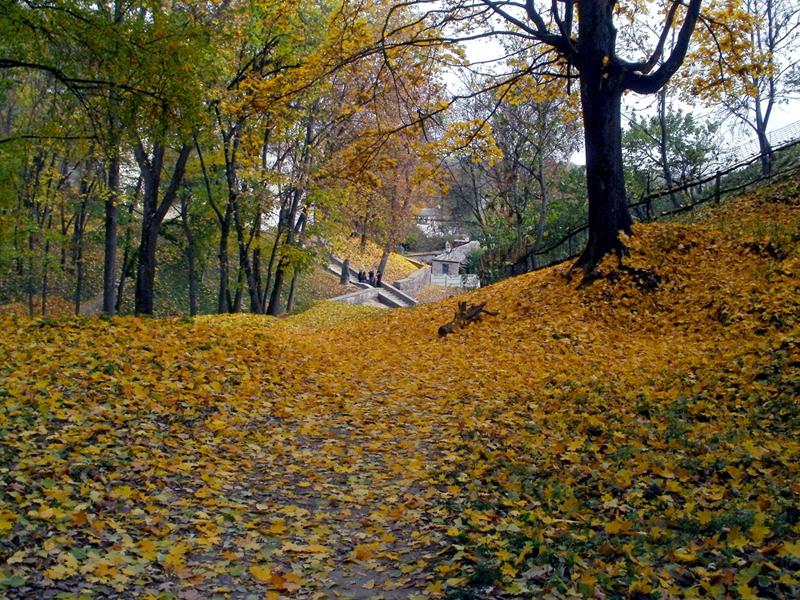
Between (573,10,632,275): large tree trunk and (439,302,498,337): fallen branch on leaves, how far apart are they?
112 inches

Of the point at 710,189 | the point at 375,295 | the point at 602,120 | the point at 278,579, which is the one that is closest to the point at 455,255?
the point at 375,295

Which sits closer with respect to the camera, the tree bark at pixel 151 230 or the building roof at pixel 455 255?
the tree bark at pixel 151 230

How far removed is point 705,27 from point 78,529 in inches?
530

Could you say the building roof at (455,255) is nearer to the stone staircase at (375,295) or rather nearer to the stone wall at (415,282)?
the stone wall at (415,282)

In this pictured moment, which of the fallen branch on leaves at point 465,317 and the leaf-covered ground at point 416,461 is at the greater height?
the fallen branch on leaves at point 465,317

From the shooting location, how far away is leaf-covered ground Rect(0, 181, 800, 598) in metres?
3.94

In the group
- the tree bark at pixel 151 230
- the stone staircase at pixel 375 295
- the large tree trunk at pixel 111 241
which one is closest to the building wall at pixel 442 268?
the stone staircase at pixel 375 295

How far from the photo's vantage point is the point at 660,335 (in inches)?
425

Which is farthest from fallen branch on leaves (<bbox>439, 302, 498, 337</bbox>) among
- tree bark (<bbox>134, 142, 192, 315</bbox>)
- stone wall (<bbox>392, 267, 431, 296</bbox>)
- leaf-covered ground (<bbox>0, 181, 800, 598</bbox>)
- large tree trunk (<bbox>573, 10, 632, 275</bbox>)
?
stone wall (<bbox>392, 267, 431, 296</bbox>)

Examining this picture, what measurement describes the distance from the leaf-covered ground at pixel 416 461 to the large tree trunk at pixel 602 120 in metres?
2.19

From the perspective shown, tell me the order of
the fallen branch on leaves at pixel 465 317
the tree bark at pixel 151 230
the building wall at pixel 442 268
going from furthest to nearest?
the building wall at pixel 442 268 → the tree bark at pixel 151 230 → the fallen branch on leaves at pixel 465 317

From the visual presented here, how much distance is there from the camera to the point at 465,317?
14.1 meters

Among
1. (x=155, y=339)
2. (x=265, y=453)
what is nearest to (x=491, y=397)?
(x=265, y=453)

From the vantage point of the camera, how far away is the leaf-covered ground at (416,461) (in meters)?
3.94
